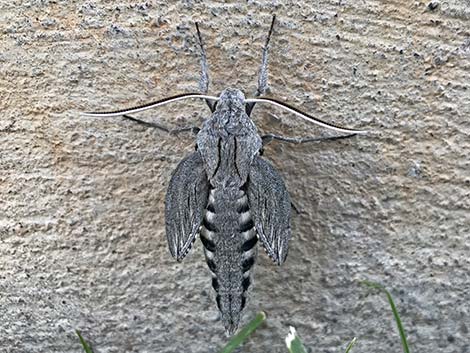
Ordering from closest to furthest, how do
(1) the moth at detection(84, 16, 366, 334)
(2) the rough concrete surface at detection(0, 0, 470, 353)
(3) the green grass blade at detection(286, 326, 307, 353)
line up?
(3) the green grass blade at detection(286, 326, 307, 353) < (1) the moth at detection(84, 16, 366, 334) < (2) the rough concrete surface at detection(0, 0, 470, 353)

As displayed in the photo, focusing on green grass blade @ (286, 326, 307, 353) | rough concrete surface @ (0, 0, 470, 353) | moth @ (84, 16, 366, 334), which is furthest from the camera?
rough concrete surface @ (0, 0, 470, 353)

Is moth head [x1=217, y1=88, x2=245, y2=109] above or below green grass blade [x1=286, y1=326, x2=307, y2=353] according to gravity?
above

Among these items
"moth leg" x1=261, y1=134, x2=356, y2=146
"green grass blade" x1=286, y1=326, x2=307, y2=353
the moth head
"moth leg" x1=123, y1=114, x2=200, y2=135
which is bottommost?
"green grass blade" x1=286, y1=326, x2=307, y2=353

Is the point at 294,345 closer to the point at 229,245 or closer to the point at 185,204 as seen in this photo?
the point at 229,245

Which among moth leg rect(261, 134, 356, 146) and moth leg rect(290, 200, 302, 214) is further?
moth leg rect(290, 200, 302, 214)

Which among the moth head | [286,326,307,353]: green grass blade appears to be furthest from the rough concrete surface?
[286,326,307,353]: green grass blade

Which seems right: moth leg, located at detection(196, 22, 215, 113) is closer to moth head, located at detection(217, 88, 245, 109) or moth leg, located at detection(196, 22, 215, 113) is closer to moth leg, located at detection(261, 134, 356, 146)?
moth head, located at detection(217, 88, 245, 109)

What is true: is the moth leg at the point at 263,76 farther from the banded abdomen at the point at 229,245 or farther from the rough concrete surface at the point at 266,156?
the banded abdomen at the point at 229,245

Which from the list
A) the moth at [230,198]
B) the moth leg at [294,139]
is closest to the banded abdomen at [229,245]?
the moth at [230,198]
